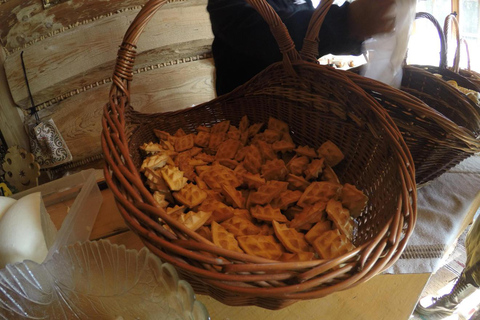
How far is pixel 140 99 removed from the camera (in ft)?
3.60

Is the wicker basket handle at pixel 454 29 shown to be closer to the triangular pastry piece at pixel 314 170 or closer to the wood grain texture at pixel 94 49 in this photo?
the triangular pastry piece at pixel 314 170

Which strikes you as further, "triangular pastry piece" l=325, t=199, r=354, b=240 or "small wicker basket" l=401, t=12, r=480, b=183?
"small wicker basket" l=401, t=12, r=480, b=183

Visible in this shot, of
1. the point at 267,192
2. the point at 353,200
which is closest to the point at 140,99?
the point at 267,192

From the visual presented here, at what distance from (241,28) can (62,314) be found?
0.67 m

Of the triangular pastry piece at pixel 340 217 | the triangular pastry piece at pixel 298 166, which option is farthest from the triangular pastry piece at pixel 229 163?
the triangular pastry piece at pixel 340 217

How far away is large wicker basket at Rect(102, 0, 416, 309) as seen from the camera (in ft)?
1.07

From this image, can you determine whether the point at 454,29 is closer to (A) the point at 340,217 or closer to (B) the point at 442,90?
(B) the point at 442,90

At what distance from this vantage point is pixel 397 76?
2.49ft

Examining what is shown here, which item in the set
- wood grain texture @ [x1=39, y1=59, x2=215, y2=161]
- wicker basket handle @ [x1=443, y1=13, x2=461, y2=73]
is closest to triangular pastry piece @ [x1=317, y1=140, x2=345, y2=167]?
wicker basket handle @ [x1=443, y1=13, x2=461, y2=73]

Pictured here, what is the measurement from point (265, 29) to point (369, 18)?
24cm

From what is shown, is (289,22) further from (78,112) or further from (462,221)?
(78,112)

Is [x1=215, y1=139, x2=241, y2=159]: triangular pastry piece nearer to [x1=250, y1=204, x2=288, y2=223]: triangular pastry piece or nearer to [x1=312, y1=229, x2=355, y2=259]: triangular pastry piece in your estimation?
[x1=250, y1=204, x2=288, y2=223]: triangular pastry piece

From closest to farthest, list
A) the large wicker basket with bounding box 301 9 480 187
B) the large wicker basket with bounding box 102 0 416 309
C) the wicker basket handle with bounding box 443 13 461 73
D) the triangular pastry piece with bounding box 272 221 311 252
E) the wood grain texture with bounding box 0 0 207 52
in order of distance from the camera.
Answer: the large wicker basket with bounding box 102 0 416 309 → the triangular pastry piece with bounding box 272 221 311 252 → the large wicker basket with bounding box 301 9 480 187 → the wicker basket handle with bounding box 443 13 461 73 → the wood grain texture with bounding box 0 0 207 52

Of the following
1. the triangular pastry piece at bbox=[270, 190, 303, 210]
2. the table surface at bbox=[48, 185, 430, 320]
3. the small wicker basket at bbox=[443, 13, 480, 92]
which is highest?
the small wicker basket at bbox=[443, 13, 480, 92]
